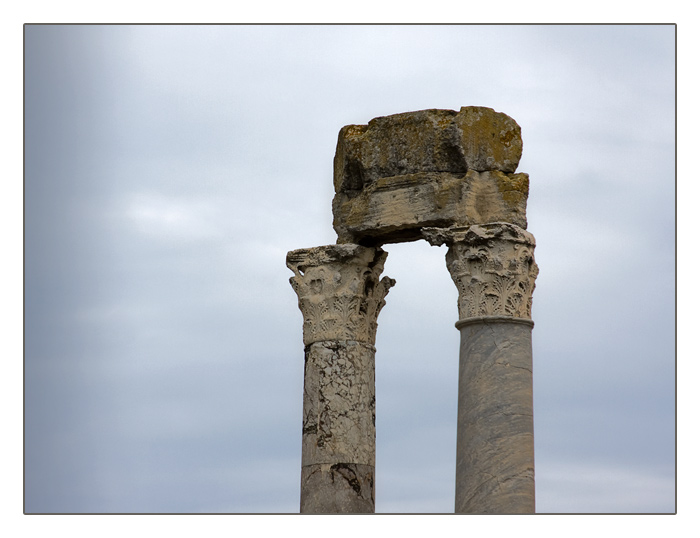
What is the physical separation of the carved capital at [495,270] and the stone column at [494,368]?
14 mm

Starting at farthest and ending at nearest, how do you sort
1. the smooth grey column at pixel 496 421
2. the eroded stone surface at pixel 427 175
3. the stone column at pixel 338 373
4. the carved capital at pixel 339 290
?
the carved capital at pixel 339 290, the stone column at pixel 338 373, the eroded stone surface at pixel 427 175, the smooth grey column at pixel 496 421

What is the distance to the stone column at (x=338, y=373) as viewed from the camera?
23062 millimetres

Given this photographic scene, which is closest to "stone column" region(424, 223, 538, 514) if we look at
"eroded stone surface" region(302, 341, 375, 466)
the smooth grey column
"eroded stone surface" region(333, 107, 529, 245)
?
the smooth grey column

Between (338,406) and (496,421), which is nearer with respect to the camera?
(496,421)

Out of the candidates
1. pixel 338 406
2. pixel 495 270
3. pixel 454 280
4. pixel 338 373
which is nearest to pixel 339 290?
pixel 338 373

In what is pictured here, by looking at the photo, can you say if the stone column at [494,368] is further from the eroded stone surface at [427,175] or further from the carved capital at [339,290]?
the carved capital at [339,290]

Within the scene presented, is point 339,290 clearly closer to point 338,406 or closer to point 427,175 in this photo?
point 338,406

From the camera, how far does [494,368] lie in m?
21.2

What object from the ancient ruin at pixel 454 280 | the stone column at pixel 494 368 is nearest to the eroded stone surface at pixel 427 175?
the ancient ruin at pixel 454 280

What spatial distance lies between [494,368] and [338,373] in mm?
3069

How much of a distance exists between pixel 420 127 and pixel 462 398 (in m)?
4.25

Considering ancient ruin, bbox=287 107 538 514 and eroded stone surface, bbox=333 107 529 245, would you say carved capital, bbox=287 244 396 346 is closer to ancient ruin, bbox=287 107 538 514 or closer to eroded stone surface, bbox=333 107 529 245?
ancient ruin, bbox=287 107 538 514

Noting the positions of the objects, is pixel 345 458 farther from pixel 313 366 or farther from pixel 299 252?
pixel 299 252
